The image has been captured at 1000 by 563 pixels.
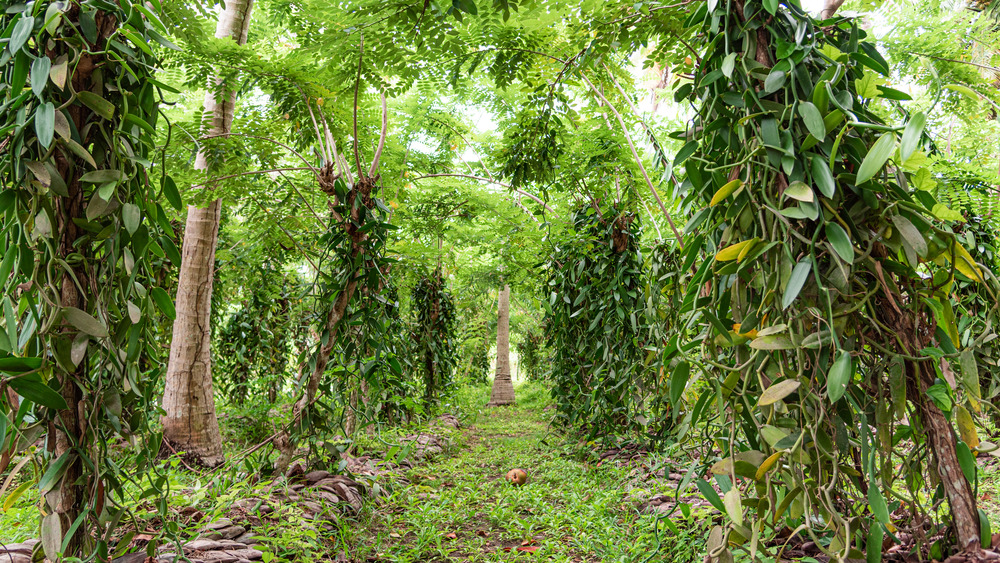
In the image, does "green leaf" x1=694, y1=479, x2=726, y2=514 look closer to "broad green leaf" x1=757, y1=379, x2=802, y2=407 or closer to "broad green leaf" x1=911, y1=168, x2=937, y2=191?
"broad green leaf" x1=757, y1=379, x2=802, y2=407

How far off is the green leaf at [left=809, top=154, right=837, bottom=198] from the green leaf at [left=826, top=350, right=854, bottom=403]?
249 mm

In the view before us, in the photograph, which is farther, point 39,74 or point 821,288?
point 39,74

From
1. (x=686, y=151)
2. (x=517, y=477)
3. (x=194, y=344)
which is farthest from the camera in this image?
(x=517, y=477)

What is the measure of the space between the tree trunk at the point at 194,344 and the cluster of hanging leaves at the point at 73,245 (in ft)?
6.84

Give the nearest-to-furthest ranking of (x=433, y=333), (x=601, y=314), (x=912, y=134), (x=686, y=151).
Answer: (x=912, y=134) → (x=686, y=151) → (x=601, y=314) → (x=433, y=333)

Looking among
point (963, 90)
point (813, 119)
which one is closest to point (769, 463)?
point (813, 119)

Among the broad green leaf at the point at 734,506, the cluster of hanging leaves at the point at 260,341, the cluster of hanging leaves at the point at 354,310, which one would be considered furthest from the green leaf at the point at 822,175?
the cluster of hanging leaves at the point at 260,341

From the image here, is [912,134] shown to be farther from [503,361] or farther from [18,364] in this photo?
[503,361]

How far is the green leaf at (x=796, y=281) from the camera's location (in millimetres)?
829

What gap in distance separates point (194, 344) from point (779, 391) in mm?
3108

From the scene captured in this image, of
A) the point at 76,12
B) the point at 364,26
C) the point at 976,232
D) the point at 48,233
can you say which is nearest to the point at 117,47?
the point at 76,12

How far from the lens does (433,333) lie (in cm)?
609

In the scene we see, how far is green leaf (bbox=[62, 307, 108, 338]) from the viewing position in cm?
93

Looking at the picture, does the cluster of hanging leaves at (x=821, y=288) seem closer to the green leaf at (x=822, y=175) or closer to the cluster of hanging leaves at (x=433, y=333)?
the green leaf at (x=822, y=175)
